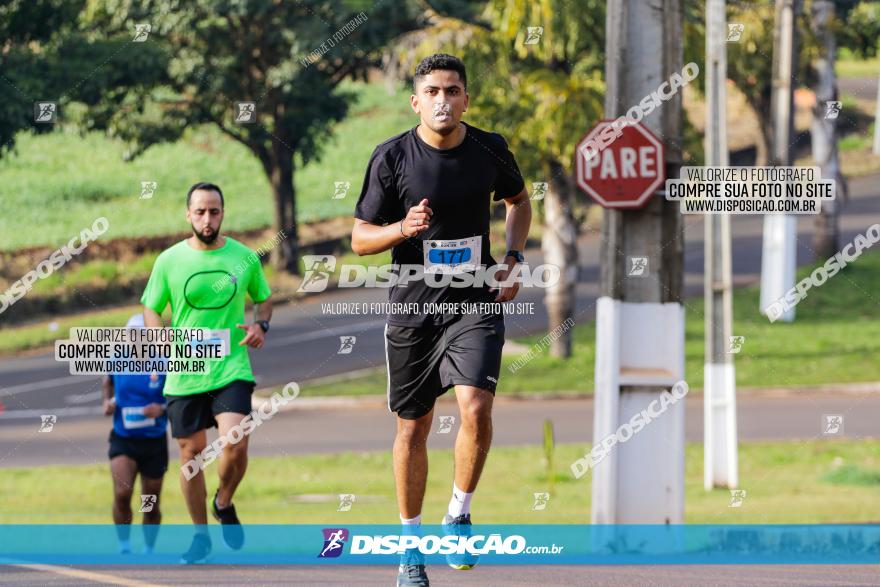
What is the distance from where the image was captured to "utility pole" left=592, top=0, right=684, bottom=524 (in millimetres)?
10508

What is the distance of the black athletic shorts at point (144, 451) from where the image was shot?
37.0 ft

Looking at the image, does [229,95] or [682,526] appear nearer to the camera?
[682,526]

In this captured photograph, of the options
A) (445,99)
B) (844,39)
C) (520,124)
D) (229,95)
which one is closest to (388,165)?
(445,99)

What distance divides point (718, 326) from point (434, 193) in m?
11.0

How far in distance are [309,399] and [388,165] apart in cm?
1814

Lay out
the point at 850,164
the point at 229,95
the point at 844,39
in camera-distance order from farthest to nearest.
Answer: the point at 850,164 < the point at 844,39 < the point at 229,95

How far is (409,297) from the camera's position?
7.63 m

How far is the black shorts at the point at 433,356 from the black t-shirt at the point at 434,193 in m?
0.08

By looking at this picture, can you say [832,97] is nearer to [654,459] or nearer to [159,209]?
[159,209]

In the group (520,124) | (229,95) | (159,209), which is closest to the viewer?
(520,124)

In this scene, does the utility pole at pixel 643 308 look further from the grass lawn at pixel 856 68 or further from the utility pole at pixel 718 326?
the grass lawn at pixel 856 68

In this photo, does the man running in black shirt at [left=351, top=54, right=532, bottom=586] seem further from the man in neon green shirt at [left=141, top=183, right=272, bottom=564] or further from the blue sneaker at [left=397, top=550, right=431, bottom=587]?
the man in neon green shirt at [left=141, top=183, right=272, bottom=564]
